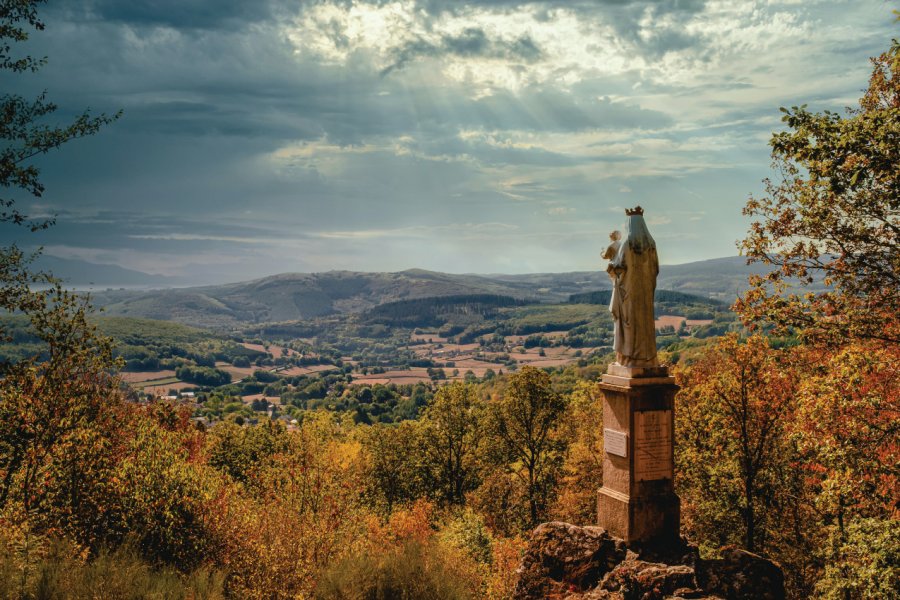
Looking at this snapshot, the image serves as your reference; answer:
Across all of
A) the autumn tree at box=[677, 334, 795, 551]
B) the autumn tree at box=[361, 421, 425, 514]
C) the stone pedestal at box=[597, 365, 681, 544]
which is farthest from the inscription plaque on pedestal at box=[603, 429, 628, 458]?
the autumn tree at box=[361, 421, 425, 514]

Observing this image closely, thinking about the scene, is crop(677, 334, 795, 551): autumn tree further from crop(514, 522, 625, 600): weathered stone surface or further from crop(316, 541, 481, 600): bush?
crop(316, 541, 481, 600): bush

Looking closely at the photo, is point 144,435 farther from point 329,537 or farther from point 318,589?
point 318,589

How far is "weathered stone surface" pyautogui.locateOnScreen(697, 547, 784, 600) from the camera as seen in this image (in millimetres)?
10773

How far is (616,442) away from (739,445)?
11.5m

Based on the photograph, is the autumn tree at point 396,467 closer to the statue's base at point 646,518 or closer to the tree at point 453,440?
the tree at point 453,440

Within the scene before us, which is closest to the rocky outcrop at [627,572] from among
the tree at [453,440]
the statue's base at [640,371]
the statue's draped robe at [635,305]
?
the statue's base at [640,371]

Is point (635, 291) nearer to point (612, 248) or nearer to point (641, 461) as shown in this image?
point (612, 248)

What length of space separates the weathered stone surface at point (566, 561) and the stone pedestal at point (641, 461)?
634mm

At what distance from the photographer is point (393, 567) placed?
45.5 feet

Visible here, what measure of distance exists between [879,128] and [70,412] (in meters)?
20.5

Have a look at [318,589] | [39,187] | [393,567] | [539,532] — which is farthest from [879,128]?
[39,187]

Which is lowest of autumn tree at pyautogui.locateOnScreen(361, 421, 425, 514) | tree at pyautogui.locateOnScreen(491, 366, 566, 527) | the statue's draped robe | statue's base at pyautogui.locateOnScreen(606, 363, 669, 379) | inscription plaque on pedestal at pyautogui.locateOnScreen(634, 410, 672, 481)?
autumn tree at pyautogui.locateOnScreen(361, 421, 425, 514)

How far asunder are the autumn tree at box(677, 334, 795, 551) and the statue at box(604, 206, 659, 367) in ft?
26.0

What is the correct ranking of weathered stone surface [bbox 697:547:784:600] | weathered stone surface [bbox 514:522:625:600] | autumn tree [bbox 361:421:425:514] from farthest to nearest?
autumn tree [bbox 361:421:425:514], weathered stone surface [bbox 514:522:625:600], weathered stone surface [bbox 697:547:784:600]
